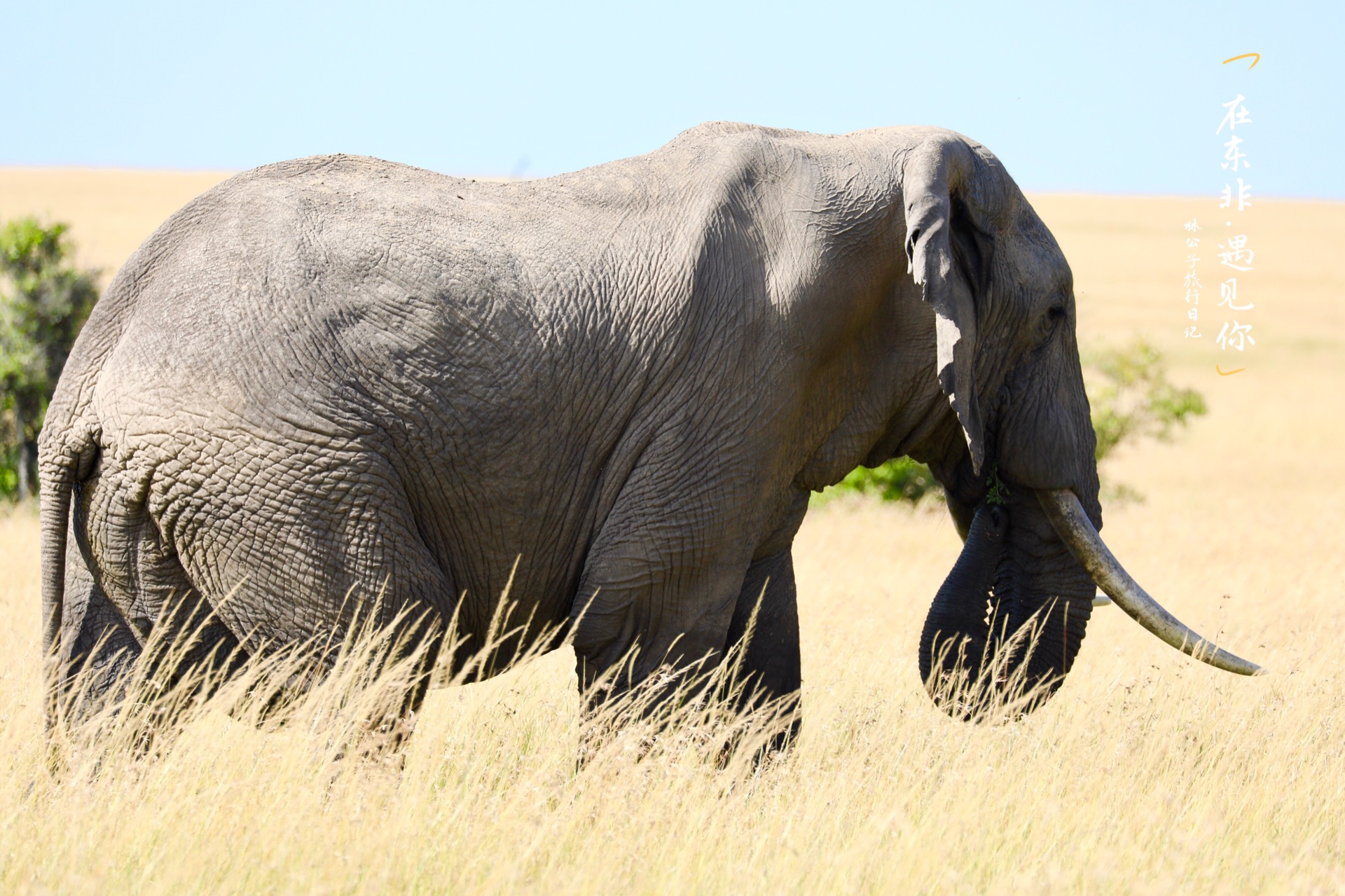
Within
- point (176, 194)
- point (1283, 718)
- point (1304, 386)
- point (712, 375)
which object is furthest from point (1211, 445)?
point (176, 194)

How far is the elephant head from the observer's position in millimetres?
4797

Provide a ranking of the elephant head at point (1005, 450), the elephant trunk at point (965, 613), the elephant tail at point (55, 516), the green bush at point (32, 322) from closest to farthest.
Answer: the elephant tail at point (55, 516)
the elephant head at point (1005, 450)
the elephant trunk at point (965, 613)
the green bush at point (32, 322)

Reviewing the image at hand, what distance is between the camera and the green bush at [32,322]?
15.3 m

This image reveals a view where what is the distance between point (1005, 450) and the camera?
5477 mm

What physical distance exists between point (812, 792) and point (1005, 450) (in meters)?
1.66

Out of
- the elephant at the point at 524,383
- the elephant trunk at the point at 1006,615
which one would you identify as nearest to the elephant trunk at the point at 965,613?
the elephant trunk at the point at 1006,615

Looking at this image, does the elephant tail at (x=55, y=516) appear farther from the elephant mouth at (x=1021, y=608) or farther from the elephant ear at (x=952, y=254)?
the elephant mouth at (x=1021, y=608)

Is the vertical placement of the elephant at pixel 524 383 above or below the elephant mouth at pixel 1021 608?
above

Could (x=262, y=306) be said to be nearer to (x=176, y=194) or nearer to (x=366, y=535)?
(x=366, y=535)

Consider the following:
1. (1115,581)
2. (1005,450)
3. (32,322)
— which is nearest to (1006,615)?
(1115,581)

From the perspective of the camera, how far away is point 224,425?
4.11m

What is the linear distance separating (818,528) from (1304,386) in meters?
28.8

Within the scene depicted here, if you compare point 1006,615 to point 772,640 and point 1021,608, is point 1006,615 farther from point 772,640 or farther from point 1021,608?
point 772,640

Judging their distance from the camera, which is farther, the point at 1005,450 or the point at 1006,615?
the point at 1006,615
